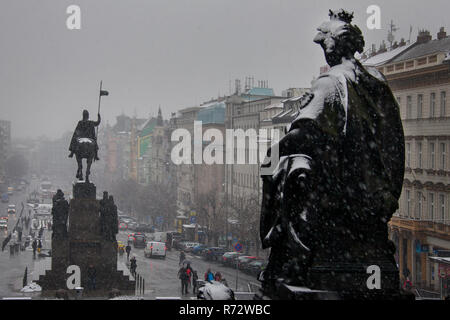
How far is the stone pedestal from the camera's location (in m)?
24.7

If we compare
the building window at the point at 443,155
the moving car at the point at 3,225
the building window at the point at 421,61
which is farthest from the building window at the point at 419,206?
the moving car at the point at 3,225

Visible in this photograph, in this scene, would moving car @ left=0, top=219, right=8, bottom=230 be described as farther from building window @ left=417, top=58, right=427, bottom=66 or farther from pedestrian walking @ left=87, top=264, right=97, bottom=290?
pedestrian walking @ left=87, top=264, right=97, bottom=290

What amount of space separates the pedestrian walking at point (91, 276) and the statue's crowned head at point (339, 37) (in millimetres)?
16956

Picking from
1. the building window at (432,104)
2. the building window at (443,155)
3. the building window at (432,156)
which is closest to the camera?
the building window at (443,155)

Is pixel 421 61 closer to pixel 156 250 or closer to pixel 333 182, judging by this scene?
pixel 156 250

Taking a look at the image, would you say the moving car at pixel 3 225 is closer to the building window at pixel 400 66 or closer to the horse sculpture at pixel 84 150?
the building window at pixel 400 66

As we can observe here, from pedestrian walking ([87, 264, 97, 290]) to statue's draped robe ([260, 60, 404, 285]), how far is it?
16607mm

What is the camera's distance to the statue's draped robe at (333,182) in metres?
7.99

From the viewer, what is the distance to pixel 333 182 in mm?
8102

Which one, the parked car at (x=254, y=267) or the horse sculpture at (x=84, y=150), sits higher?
the horse sculpture at (x=84, y=150)

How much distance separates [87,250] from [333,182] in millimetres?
17872

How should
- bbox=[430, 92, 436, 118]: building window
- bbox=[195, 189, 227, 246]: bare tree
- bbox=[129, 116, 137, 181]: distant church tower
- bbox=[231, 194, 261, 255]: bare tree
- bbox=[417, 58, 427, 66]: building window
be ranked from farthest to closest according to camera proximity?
bbox=[129, 116, 137, 181]: distant church tower → bbox=[195, 189, 227, 246]: bare tree → bbox=[231, 194, 261, 255]: bare tree → bbox=[417, 58, 427, 66]: building window → bbox=[430, 92, 436, 118]: building window

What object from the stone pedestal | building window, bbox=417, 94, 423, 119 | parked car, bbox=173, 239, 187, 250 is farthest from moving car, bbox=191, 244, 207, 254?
the stone pedestal
